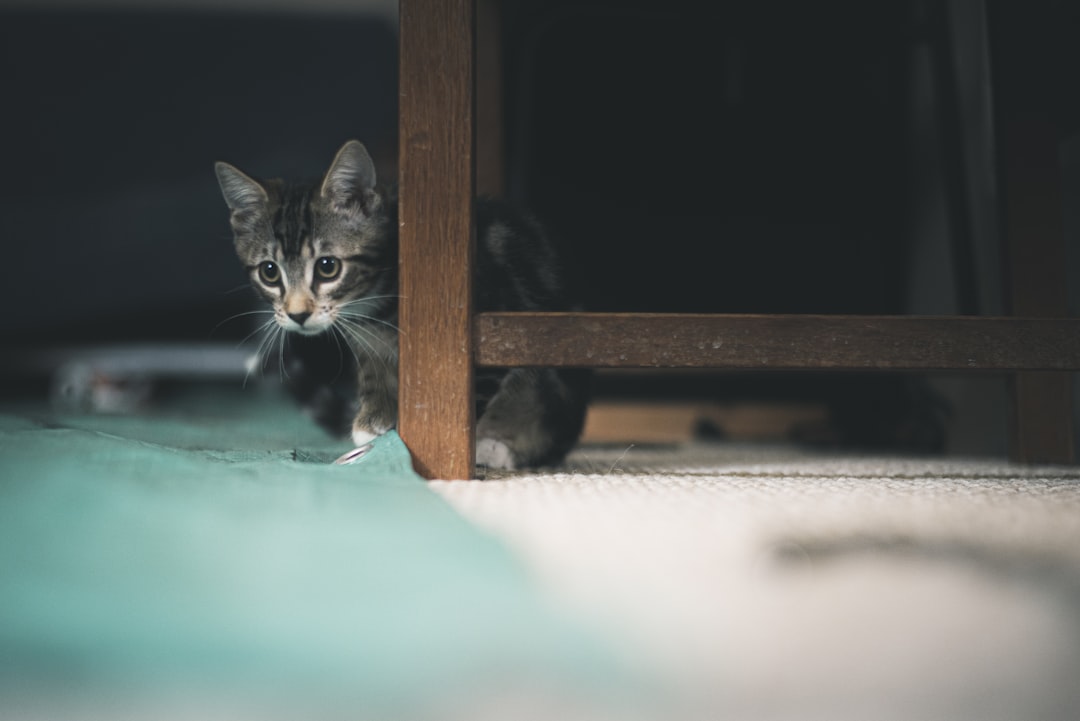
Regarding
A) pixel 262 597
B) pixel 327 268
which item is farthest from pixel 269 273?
pixel 262 597

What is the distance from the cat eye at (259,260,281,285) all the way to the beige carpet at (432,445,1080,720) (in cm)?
58

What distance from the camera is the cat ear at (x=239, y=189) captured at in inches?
41.2

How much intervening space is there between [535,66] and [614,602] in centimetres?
159

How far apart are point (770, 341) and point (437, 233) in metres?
0.36

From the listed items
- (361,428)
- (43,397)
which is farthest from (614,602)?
(43,397)

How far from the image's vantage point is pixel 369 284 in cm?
104

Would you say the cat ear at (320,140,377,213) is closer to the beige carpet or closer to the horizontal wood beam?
the horizontal wood beam

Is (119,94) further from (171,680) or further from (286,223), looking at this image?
(171,680)

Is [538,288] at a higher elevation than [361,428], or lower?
higher

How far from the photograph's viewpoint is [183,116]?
2701mm

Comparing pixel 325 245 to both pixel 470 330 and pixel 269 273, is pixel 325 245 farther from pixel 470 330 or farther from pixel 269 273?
pixel 470 330

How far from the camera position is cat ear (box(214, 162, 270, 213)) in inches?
41.2

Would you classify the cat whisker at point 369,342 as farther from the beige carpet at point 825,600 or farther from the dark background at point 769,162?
the dark background at point 769,162

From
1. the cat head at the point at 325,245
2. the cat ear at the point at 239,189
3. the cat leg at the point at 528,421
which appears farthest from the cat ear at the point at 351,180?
the cat leg at the point at 528,421
